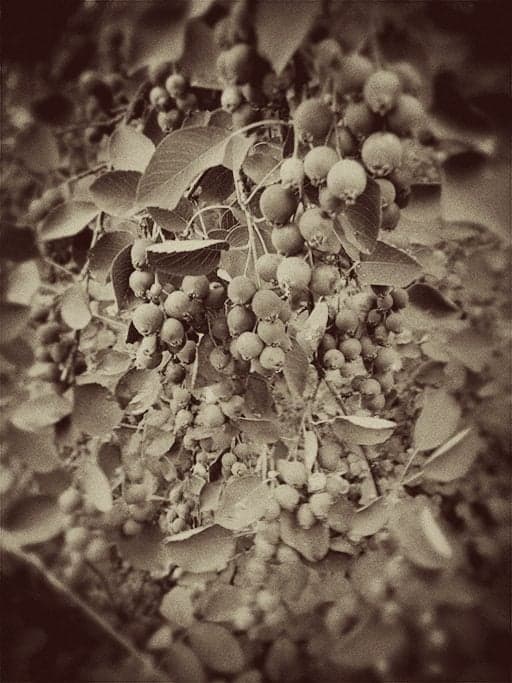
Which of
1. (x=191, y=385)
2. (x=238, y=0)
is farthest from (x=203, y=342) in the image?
(x=238, y=0)

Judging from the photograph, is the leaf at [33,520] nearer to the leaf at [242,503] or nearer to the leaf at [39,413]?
the leaf at [39,413]

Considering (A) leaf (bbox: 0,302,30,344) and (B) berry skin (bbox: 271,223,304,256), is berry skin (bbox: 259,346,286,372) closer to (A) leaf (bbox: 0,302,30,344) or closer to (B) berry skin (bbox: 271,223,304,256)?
(B) berry skin (bbox: 271,223,304,256)

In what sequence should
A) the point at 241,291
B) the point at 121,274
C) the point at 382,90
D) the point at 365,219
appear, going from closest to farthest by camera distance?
the point at 382,90, the point at 365,219, the point at 241,291, the point at 121,274

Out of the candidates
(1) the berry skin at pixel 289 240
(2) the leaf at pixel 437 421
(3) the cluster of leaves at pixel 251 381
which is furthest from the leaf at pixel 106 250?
(2) the leaf at pixel 437 421

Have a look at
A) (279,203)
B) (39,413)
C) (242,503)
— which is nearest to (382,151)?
(279,203)

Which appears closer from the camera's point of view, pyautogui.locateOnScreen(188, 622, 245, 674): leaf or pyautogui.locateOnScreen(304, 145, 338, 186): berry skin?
pyautogui.locateOnScreen(304, 145, 338, 186): berry skin

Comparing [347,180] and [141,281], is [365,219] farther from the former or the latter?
[141,281]

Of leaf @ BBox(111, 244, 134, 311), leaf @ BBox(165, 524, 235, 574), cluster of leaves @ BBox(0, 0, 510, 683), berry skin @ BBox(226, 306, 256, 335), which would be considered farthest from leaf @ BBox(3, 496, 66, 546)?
berry skin @ BBox(226, 306, 256, 335)
